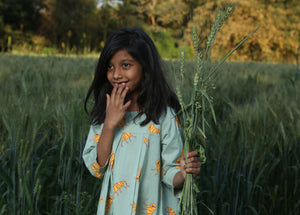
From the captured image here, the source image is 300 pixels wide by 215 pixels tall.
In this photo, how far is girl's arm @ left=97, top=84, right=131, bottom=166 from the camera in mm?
1036

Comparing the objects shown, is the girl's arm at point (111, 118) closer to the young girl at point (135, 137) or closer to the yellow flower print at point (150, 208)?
the young girl at point (135, 137)

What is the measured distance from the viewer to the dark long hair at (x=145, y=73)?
1116 millimetres

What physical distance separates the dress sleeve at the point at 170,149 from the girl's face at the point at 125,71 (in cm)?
16

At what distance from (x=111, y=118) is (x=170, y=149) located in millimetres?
222

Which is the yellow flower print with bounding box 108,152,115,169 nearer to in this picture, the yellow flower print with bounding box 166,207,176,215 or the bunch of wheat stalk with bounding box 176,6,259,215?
the yellow flower print with bounding box 166,207,176,215

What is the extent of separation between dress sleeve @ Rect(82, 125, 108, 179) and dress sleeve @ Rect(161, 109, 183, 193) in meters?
0.22

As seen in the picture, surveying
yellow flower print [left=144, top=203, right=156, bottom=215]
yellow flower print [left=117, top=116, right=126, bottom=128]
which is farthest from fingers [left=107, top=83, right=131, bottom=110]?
yellow flower print [left=144, top=203, right=156, bottom=215]

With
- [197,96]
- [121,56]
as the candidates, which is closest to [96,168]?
[121,56]

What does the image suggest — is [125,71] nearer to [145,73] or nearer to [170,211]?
[145,73]

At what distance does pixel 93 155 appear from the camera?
1.12 metres

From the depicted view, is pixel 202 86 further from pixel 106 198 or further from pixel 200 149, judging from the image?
pixel 106 198

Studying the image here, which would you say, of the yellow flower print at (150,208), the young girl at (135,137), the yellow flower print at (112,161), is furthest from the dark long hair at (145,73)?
the yellow flower print at (150,208)

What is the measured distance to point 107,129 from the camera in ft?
3.41

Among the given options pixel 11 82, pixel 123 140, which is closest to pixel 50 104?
pixel 11 82
